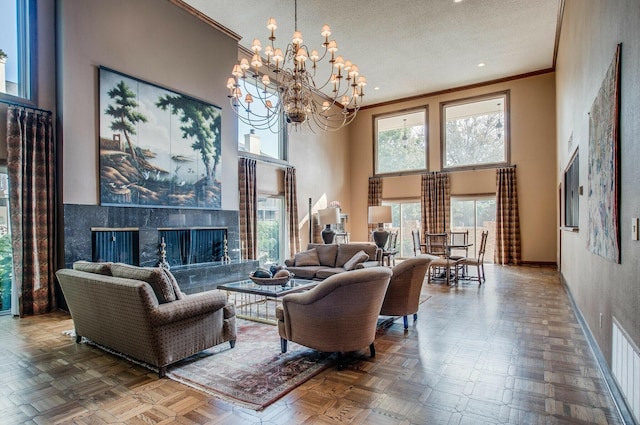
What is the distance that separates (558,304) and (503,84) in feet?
21.9

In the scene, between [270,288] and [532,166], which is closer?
[270,288]

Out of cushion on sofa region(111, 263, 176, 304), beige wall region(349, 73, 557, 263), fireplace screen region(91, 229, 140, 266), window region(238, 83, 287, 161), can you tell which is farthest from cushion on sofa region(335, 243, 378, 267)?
beige wall region(349, 73, 557, 263)

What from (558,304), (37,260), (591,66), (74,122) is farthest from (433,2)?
(37,260)

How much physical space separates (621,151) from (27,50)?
6431 mm

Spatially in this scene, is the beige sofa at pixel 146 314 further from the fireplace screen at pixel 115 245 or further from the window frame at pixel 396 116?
the window frame at pixel 396 116

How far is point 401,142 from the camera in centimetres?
1120

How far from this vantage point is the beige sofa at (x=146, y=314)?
2811 mm

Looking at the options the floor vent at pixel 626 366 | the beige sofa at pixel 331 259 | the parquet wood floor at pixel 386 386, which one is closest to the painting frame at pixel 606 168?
the floor vent at pixel 626 366

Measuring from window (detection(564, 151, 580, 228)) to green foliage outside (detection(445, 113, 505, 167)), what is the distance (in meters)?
4.10

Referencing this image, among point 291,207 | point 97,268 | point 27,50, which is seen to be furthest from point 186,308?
point 291,207

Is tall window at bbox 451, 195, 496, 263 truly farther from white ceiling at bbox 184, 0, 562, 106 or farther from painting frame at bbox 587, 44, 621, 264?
painting frame at bbox 587, 44, 621, 264

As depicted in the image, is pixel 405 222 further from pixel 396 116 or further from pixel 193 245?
pixel 193 245

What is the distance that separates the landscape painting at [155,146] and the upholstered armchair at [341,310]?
3672 millimetres

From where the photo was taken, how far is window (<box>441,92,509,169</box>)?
9.75 metres
